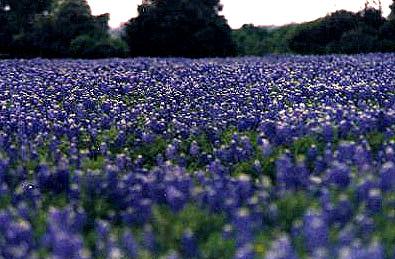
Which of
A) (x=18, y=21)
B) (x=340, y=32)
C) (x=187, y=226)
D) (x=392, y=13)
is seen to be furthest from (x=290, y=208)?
(x=18, y=21)

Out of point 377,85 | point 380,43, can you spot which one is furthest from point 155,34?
point 377,85

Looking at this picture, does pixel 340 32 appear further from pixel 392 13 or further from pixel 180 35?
pixel 180 35

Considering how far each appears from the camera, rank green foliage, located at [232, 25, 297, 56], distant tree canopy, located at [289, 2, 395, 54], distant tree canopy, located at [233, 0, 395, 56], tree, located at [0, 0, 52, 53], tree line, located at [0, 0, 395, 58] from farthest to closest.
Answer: tree, located at [0, 0, 52, 53], green foliage, located at [232, 25, 297, 56], tree line, located at [0, 0, 395, 58], distant tree canopy, located at [289, 2, 395, 54], distant tree canopy, located at [233, 0, 395, 56]

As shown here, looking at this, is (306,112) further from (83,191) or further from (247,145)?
(83,191)

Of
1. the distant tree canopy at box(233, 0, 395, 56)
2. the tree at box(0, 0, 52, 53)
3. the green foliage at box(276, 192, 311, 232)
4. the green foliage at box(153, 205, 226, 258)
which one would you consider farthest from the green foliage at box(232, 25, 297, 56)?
the green foliage at box(153, 205, 226, 258)

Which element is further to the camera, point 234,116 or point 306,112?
point 234,116

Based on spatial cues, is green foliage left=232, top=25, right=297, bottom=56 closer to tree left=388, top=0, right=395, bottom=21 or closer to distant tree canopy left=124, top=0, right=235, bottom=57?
distant tree canopy left=124, top=0, right=235, bottom=57

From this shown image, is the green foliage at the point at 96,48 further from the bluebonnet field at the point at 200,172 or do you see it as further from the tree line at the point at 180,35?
the bluebonnet field at the point at 200,172
